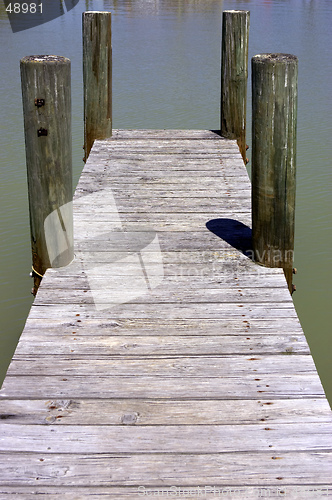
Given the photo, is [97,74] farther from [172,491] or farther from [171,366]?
[172,491]

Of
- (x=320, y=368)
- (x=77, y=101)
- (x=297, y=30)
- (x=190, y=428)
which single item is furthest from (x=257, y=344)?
(x=297, y=30)

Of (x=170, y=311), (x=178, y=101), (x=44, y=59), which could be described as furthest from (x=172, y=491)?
(x=178, y=101)

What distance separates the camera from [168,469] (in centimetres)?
266

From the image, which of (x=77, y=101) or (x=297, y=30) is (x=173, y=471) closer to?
(x=77, y=101)

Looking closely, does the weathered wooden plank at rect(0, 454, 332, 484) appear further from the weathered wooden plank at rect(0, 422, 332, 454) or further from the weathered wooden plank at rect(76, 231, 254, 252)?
the weathered wooden plank at rect(76, 231, 254, 252)

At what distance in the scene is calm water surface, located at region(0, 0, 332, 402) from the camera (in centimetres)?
606

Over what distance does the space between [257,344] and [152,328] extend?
1.88ft

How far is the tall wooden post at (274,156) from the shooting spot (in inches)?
158

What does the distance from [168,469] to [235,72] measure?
499cm

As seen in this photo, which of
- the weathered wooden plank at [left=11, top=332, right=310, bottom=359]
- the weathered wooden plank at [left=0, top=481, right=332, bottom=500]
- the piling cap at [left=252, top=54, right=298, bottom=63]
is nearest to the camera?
the weathered wooden plank at [left=0, top=481, right=332, bottom=500]

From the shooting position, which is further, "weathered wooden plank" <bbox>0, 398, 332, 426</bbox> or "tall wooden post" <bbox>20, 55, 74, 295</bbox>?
"tall wooden post" <bbox>20, 55, 74, 295</bbox>

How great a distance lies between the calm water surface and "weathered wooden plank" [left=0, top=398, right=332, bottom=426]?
6.26ft

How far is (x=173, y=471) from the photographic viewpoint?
265 centimetres

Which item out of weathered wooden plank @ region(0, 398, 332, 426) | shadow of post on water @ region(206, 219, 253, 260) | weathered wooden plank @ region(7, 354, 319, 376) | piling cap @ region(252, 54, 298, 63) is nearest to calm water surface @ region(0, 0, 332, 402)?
shadow of post on water @ region(206, 219, 253, 260)
